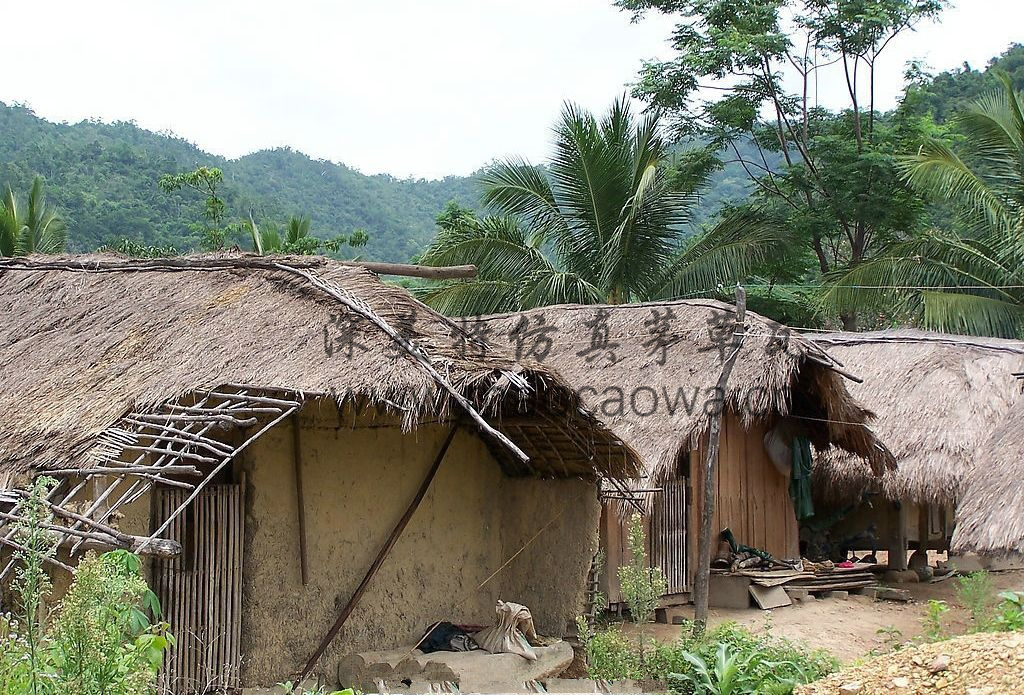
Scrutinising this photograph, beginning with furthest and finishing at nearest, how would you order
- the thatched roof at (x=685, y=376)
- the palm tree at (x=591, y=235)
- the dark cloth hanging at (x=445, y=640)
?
the palm tree at (x=591, y=235)
the thatched roof at (x=685, y=376)
the dark cloth hanging at (x=445, y=640)

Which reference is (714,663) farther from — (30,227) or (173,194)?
(173,194)

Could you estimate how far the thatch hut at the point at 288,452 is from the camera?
6.46 meters

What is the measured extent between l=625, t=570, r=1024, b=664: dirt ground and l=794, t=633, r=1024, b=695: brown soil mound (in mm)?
3076

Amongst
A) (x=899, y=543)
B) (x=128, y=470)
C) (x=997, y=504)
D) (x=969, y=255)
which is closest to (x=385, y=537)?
(x=128, y=470)

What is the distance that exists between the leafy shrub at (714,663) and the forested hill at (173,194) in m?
18.4

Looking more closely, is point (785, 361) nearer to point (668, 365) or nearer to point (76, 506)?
point (668, 365)

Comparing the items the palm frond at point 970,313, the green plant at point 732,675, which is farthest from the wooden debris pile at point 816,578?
the palm frond at point 970,313

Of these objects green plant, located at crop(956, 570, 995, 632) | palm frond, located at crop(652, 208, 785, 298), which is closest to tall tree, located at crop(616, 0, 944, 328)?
palm frond, located at crop(652, 208, 785, 298)

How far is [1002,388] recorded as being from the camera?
43.8 ft

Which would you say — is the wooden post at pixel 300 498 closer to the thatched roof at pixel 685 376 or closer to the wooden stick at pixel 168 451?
the wooden stick at pixel 168 451

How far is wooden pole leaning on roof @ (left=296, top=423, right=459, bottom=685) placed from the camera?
7516 millimetres

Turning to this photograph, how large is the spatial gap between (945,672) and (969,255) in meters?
12.3

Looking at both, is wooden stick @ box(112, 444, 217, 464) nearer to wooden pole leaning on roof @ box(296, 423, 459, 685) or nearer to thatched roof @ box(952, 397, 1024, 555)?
wooden pole leaning on roof @ box(296, 423, 459, 685)

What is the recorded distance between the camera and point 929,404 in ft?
43.2
